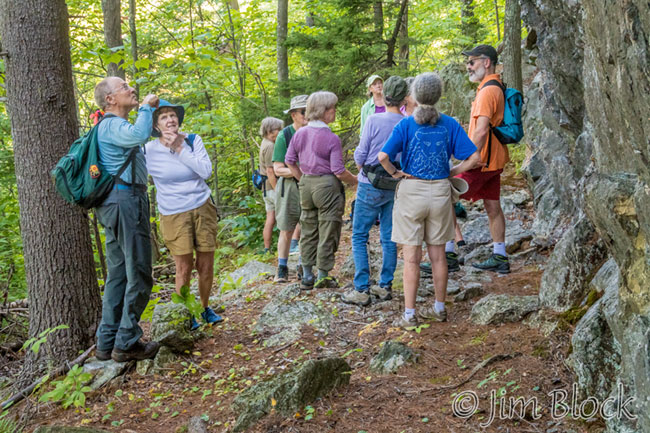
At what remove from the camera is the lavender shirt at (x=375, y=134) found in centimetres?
536

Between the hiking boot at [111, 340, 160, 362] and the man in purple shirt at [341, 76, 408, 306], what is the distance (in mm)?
2119

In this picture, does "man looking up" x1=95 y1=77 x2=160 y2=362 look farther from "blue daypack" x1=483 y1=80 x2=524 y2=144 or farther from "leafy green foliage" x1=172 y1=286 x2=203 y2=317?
"blue daypack" x1=483 y1=80 x2=524 y2=144

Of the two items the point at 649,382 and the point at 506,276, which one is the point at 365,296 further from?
the point at 649,382

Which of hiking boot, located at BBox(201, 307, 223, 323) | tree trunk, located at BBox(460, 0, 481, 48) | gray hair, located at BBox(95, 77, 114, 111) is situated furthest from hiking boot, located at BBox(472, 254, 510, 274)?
tree trunk, located at BBox(460, 0, 481, 48)

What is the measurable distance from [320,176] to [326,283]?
4.57 ft

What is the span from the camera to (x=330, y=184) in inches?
228

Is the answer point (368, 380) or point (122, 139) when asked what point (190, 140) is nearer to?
point (122, 139)

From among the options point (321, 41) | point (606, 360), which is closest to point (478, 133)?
point (606, 360)

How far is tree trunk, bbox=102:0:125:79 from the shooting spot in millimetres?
9320

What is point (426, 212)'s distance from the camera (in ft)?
15.4

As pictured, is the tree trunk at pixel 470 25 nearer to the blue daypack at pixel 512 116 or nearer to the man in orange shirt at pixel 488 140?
the man in orange shirt at pixel 488 140

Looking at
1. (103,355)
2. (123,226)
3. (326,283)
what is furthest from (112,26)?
(103,355)

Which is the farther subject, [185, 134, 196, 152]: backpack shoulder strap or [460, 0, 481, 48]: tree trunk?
[460, 0, 481, 48]: tree trunk

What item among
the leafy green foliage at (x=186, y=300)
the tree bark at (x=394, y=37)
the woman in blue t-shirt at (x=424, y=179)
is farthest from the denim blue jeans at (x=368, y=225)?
the tree bark at (x=394, y=37)
